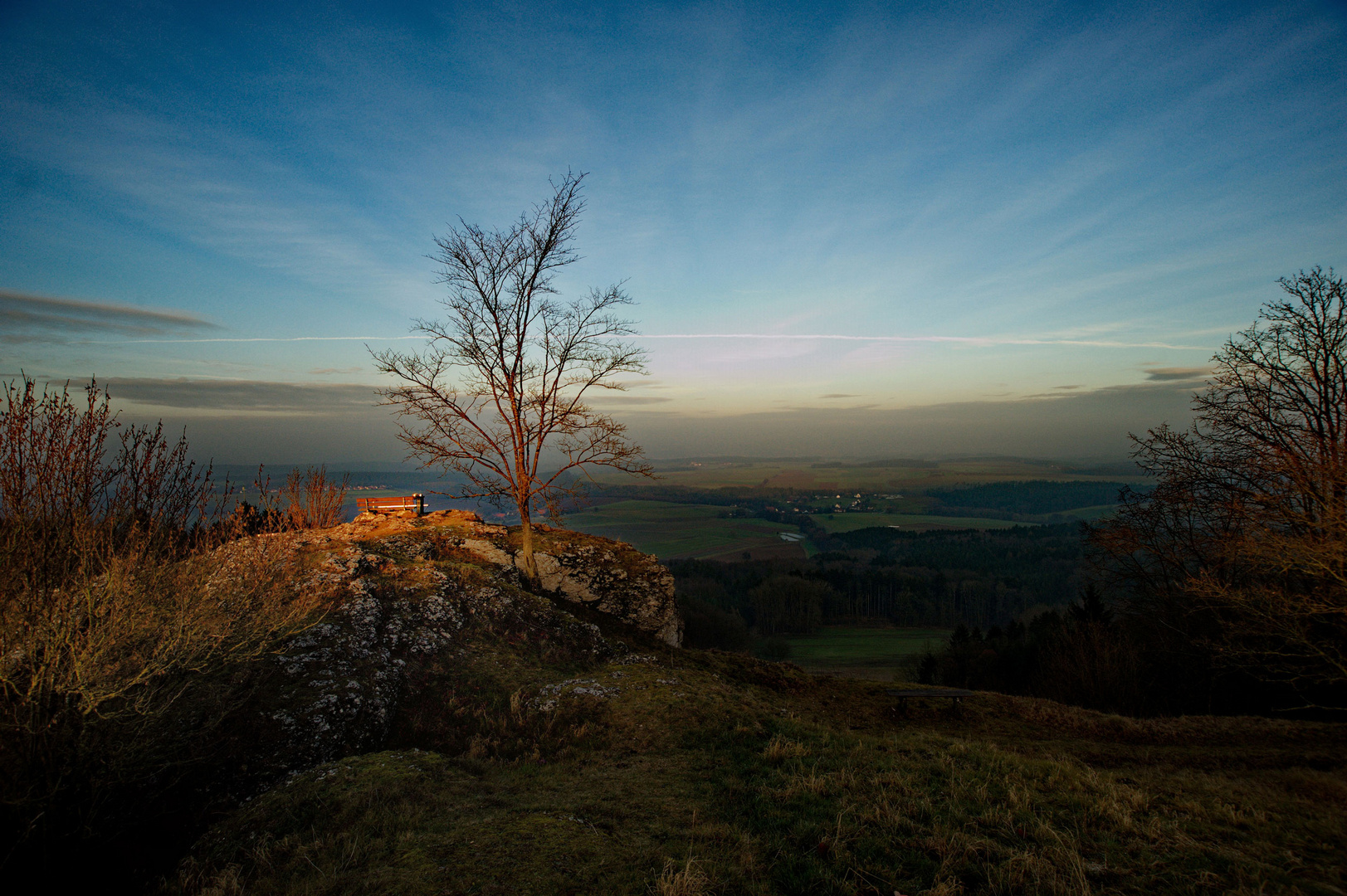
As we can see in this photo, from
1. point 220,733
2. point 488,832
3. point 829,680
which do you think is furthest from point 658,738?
point 829,680

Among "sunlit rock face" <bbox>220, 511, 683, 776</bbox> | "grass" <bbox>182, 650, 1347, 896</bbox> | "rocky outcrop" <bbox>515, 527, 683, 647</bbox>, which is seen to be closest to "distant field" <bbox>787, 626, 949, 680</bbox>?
"rocky outcrop" <bbox>515, 527, 683, 647</bbox>

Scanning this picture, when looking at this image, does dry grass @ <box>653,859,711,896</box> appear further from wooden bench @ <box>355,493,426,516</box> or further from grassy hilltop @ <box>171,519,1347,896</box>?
wooden bench @ <box>355,493,426,516</box>

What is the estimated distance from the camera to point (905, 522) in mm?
147250

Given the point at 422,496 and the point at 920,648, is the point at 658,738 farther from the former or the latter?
the point at 920,648

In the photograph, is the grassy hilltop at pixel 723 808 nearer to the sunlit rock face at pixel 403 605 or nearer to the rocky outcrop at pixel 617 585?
the sunlit rock face at pixel 403 605

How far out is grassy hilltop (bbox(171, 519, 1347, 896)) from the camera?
180 inches

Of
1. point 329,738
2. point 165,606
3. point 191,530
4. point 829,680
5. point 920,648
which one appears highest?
point 191,530

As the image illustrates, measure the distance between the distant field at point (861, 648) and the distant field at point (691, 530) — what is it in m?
29.0

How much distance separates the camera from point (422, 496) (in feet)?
72.4

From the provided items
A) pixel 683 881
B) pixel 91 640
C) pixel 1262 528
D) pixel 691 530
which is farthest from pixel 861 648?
pixel 91 640

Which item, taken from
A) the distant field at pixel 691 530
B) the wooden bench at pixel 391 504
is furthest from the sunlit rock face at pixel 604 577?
the distant field at pixel 691 530

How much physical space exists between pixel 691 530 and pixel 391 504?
109 metres

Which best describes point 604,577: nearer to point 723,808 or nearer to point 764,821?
point 723,808

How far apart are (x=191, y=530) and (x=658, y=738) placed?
8.26 meters
